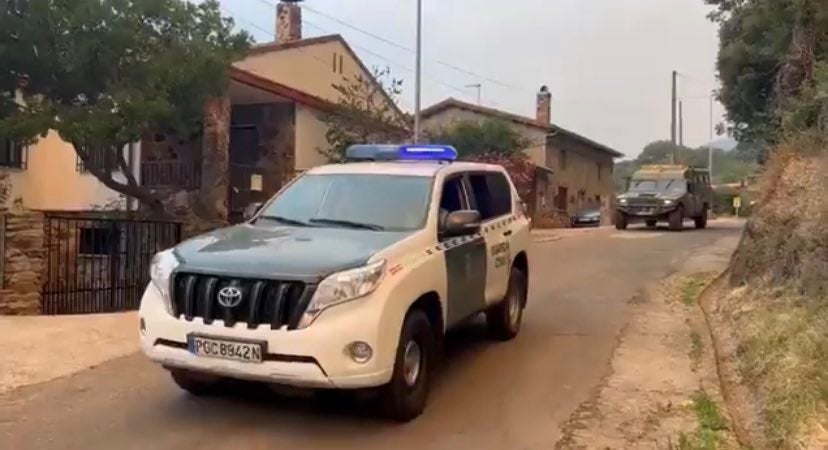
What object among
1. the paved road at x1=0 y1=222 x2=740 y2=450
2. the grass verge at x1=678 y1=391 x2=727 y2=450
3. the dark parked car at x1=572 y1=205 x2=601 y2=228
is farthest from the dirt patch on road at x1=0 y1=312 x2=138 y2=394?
the dark parked car at x1=572 y1=205 x2=601 y2=228

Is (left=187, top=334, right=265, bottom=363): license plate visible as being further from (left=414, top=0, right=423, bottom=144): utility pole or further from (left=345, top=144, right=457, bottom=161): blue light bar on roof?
(left=414, top=0, right=423, bottom=144): utility pole

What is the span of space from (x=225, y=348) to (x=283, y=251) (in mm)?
722

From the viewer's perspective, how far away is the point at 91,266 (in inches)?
520

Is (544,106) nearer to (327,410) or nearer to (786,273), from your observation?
(786,273)

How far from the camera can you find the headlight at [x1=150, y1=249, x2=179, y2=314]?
5348mm

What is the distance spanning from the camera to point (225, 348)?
5.06m

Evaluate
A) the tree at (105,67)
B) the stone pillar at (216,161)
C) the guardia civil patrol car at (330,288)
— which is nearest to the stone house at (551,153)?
the stone pillar at (216,161)

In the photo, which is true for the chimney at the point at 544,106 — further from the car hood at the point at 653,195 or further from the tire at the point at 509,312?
the tire at the point at 509,312

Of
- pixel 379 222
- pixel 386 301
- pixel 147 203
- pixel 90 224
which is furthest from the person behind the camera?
pixel 147 203

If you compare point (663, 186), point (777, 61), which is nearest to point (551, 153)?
point (663, 186)

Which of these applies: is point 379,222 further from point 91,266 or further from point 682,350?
point 91,266

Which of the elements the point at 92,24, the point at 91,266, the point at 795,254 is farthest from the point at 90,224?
the point at 795,254

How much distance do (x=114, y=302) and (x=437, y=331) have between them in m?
9.20

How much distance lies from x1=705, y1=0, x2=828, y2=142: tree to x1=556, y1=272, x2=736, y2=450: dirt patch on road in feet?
14.1
